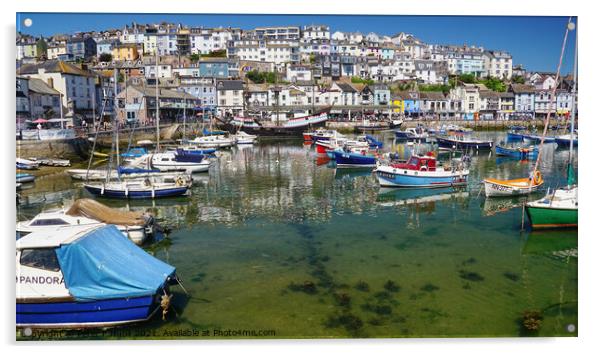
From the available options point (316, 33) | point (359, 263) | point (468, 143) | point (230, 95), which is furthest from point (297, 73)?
point (359, 263)

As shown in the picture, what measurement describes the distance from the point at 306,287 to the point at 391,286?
61.6 inches

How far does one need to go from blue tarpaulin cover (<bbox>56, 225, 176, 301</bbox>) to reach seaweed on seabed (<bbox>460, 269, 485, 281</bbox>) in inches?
220

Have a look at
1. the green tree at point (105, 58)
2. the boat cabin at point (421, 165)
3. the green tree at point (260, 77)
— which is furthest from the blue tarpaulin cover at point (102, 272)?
the green tree at point (260, 77)

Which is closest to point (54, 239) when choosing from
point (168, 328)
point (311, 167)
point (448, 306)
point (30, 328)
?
point (30, 328)

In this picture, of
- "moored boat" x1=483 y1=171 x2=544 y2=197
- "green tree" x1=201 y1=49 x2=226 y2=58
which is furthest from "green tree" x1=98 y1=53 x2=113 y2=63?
"moored boat" x1=483 y1=171 x2=544 y2=197

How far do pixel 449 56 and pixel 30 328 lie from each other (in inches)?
3075

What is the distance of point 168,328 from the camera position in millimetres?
7246

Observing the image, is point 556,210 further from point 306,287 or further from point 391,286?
point 306,287

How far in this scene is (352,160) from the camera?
27062 mm

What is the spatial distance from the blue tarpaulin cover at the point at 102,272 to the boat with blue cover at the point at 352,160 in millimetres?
19988

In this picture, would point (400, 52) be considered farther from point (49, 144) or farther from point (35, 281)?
point (35, 281)

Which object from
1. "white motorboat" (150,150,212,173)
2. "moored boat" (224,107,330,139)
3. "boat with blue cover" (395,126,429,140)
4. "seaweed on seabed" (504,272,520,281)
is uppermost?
"moored boat" (224,107,330,139)

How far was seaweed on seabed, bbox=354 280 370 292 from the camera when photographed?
8805mm

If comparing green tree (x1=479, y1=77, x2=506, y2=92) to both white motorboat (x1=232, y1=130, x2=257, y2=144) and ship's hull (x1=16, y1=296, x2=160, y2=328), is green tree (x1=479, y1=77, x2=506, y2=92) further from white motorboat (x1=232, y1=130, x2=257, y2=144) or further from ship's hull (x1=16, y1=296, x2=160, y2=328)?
ship's hull (x1=16, y1=296, x2=160, y2=328)
